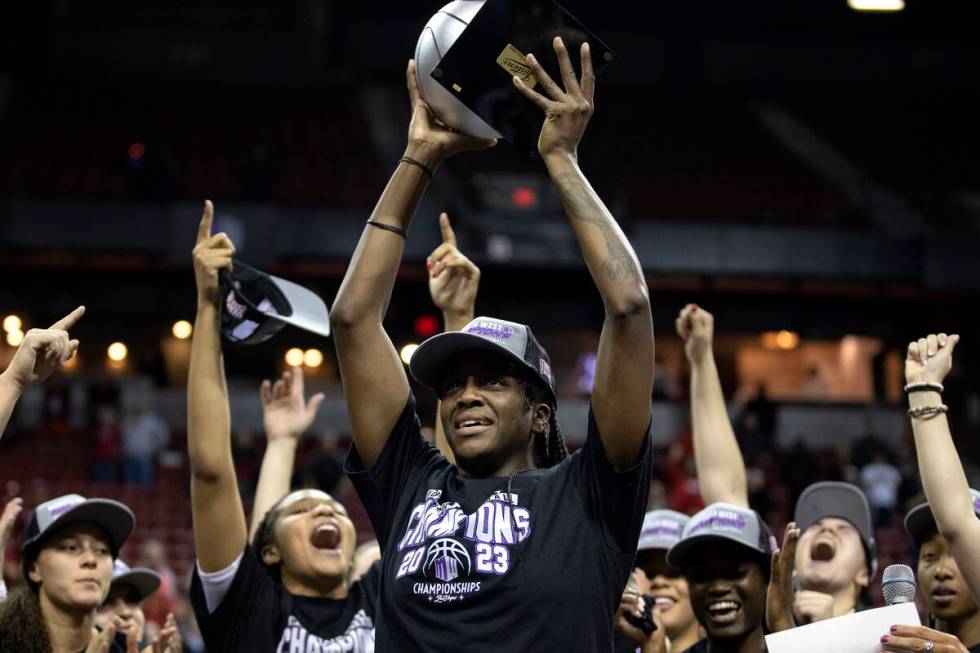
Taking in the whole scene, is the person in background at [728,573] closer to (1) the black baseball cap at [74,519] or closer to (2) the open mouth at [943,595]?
(2) the open mouth at [943,595]

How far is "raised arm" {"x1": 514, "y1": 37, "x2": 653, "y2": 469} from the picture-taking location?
2488 millimetres

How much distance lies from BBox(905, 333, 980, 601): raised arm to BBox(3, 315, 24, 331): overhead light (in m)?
17.4

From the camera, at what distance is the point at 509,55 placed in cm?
268

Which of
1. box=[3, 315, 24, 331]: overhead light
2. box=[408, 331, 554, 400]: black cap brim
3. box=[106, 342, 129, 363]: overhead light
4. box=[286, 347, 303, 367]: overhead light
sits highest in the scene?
box=[106, 342, 129, 363]: overhead light

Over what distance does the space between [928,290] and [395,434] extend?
16.3m

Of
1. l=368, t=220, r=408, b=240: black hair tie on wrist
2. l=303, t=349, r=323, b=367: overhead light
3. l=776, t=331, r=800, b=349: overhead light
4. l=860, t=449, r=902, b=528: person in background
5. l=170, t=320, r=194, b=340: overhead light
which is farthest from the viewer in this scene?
l=776, t=331, r=800, b=349: overhead light

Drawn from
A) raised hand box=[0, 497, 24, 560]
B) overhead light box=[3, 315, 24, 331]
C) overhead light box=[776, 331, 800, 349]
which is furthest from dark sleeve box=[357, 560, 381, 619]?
overhead light box=[776, 331, 800, 349]

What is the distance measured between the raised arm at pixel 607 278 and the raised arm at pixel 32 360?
1.23 metres

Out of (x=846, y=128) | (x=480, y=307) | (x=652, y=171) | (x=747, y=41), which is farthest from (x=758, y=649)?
(x=747, y=41)

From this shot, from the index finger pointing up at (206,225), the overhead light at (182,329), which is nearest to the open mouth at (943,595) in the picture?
the index finger pointing up at (206,225)

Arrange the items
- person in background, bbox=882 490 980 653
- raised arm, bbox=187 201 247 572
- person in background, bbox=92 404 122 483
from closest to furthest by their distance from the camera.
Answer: person in background, bbox=882 490 980 653 → raised arm, bbox=187 201 247 572 → person in background, bbox=92 404 122 483

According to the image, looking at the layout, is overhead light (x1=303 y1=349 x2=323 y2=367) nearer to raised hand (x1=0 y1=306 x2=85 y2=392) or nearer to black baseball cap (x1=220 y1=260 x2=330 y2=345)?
black baseball cap (x1=220 y1=260 x2=330 y2=345)

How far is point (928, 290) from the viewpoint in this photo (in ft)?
58.6

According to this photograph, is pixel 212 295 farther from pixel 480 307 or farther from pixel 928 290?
pixel 928 290
